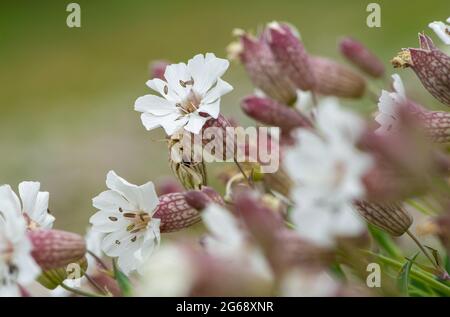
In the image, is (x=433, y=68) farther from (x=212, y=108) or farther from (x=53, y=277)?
(x=53, y=277)

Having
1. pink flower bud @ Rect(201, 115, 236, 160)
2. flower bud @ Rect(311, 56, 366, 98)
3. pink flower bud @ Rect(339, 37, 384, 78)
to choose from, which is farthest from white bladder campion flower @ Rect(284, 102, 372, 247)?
pink flower bud @ Rect(339, 37, 384, 78)

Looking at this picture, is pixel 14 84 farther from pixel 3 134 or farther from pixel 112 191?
pixel 112 191

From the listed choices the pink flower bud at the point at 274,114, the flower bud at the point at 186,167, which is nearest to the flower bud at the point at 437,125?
the pink flower bud at the point at 274,114

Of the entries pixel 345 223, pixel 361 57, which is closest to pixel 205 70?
pixel 345 223

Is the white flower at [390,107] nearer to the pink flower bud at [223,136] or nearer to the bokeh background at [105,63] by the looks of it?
the pink flower bud at [223,136]

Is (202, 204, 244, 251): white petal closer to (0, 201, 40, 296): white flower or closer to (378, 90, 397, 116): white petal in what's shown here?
(0, 201, 40, 296): white flower
